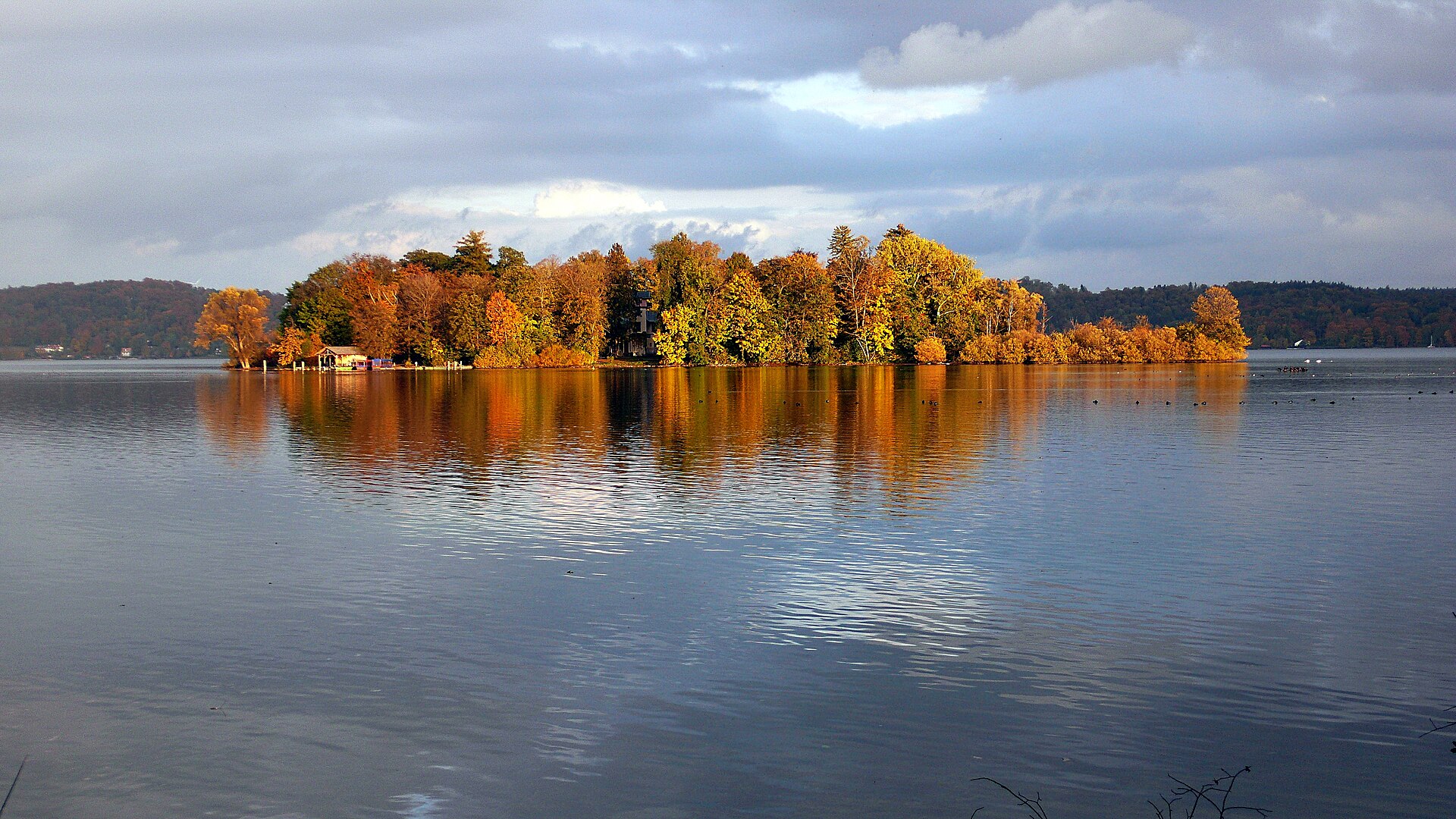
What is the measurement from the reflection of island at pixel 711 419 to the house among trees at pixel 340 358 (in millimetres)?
41031

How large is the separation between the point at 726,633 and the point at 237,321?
167m

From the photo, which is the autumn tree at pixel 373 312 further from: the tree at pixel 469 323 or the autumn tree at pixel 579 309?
the autumn tree at pixel 579 309

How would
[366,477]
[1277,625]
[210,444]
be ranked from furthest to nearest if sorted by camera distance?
[210,444]
[366,477]
[1277,625]

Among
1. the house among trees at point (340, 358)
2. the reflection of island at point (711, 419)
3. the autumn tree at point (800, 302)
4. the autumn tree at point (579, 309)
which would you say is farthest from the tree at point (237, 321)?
the autumn tree at point (800, 302)

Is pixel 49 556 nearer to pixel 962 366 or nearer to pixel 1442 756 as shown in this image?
pixel 1442 756

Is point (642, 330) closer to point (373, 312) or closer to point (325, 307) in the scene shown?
point (373, 312)

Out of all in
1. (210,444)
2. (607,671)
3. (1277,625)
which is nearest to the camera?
(607,671)

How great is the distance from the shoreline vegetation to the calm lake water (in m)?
103

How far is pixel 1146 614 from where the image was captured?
16.5 meters

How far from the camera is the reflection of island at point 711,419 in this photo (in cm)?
3666

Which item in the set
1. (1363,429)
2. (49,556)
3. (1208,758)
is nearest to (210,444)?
(49,556)

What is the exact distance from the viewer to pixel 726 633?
15.6 metres

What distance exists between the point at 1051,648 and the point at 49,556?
20072 millimetres

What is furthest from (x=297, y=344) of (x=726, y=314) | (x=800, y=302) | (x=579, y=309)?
(x=800, y=302)
